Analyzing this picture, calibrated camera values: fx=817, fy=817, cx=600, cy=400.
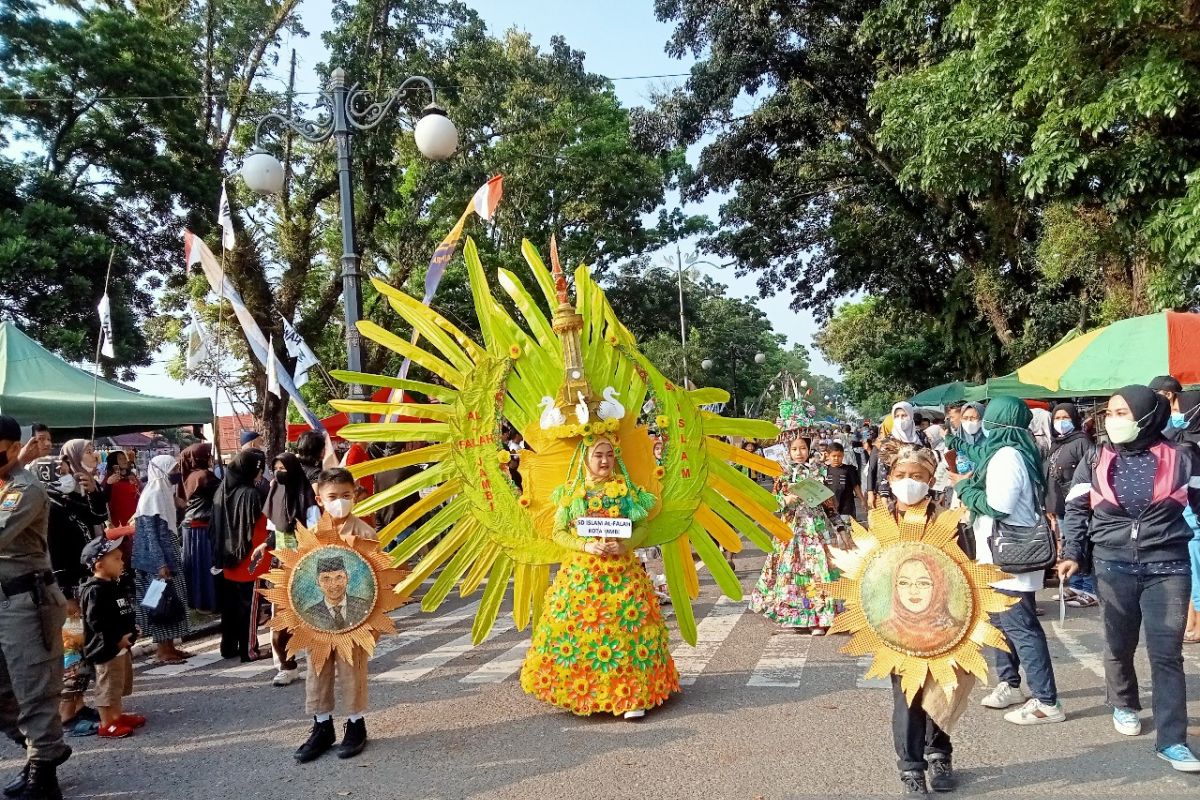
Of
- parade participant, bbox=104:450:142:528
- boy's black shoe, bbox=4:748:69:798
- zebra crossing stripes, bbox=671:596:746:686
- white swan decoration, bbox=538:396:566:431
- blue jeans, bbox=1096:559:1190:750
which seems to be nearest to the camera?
blue jeans, bbox=1096:559:1190:750

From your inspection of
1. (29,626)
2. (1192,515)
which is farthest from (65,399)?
(1192,515)

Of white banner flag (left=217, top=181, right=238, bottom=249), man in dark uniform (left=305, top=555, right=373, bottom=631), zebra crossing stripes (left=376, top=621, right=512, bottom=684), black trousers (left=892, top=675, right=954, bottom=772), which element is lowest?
zebra crossing stripes (left=376, top=621, right=512, bottom=684)

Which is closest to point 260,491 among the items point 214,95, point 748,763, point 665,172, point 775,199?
point 748,763

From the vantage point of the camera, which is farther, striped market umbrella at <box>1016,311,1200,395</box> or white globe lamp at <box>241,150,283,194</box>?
white globe lamp at <box>241,150,283,194</box>

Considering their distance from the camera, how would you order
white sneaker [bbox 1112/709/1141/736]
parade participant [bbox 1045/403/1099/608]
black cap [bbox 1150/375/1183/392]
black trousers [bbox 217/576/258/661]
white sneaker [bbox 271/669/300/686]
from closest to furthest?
white sneaker [bbox 1112/709/1141/736]
black cap [bbox 1150/375/1183/392]
white sneaker [bbox 271/669/300/686]
black trousers [bbox 217/576/258/661]
parade participant [bbox 1045/403/1099/608]

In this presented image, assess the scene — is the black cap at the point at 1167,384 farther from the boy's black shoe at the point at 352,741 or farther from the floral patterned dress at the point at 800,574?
the boy's black shoe at the point at 352,741

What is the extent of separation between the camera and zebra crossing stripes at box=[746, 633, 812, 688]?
5.23 m

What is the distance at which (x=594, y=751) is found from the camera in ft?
13.7

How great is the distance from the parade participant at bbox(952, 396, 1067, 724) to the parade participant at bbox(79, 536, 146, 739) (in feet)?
16.0

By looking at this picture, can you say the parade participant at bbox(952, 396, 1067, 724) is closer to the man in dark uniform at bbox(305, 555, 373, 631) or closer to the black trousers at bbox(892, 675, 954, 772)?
the black trousers at bbox(892, 675, 954, 772)

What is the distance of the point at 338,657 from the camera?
14.2 ft

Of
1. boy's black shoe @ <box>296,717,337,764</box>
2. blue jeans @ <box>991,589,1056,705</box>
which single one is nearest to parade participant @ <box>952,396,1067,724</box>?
blue jeans @ <box>991,589,1056,705</box>

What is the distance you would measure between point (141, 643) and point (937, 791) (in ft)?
21.1

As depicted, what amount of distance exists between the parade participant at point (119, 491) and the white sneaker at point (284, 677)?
8.00 ft
